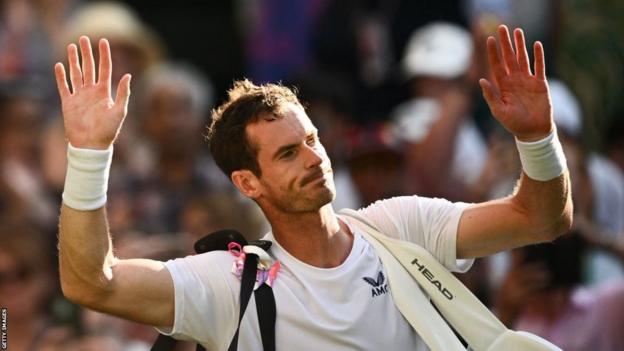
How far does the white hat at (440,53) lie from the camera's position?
9.96 metres

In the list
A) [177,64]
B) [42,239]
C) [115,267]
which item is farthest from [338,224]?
[177,64]

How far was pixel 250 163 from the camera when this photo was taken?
245 inches

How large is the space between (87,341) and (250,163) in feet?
7.85

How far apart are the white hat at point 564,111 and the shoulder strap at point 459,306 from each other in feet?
9.89

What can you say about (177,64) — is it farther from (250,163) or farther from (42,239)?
(250,163)

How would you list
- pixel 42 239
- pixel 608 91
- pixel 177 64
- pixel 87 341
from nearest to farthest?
pixel 87 341
pixel 42 239
pixel 608 91
pixel 177 64

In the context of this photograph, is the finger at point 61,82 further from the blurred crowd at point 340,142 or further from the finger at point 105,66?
the blurred crowd at point 340,142

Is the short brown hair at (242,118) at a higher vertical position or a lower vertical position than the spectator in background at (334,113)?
higher

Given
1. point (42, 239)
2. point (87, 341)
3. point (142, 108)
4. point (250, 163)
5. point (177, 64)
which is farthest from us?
point (177, 64)

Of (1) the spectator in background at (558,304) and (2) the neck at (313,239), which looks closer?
(2) the neck at (313,239)

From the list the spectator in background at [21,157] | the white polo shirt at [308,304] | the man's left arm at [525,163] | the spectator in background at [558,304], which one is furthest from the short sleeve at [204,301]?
the spectator in background at [21,157]

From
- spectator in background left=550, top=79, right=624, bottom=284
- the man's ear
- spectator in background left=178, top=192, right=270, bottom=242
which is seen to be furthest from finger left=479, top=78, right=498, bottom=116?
spectator in background left=178, top=192, right=270, bottom=242

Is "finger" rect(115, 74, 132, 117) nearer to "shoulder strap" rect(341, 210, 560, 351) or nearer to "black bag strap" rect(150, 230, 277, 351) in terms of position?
"black bag strap" rect(150, 230, 277, 351)

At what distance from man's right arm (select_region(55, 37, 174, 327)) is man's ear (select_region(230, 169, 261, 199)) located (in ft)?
1.69
